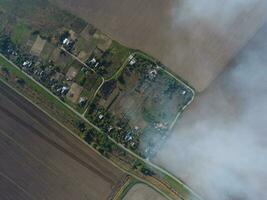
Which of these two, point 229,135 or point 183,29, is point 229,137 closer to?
point 229,135

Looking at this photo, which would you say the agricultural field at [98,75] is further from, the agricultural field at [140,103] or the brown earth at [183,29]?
the brown earth at [183,29]

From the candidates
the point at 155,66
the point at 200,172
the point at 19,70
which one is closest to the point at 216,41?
the point at 155,66

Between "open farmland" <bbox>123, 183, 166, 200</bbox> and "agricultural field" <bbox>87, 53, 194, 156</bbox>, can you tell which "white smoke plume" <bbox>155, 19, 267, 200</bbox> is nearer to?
"agricultural field" <bbox>87, 53, 194, 156</bbox>

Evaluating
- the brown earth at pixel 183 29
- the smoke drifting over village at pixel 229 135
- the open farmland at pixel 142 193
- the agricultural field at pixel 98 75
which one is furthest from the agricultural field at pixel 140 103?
the open farmland at pixel 142 193

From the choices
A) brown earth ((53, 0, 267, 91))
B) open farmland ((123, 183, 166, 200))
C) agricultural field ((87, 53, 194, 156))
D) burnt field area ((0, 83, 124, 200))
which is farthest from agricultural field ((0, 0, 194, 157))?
open farmland ((123, 183, 166, 200))

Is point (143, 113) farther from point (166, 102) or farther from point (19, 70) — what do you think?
point (19, 70)

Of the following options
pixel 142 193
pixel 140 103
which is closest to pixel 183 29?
pixel 140 103
